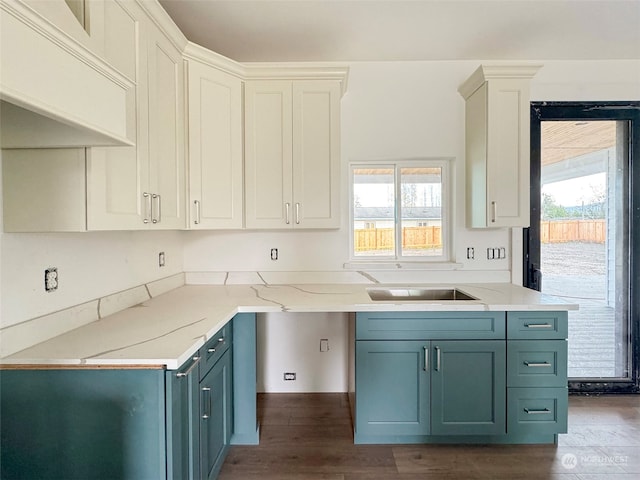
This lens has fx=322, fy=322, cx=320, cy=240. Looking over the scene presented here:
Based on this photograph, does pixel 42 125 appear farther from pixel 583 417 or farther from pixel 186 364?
pixel 583 417

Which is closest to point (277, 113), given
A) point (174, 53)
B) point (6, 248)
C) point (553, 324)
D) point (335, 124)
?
point (335, 124)

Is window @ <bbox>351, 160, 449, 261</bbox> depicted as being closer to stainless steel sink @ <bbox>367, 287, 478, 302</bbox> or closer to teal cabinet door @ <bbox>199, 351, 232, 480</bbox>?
stainless steel sink @ <bbox>367, 287, 478, 302</bbox>

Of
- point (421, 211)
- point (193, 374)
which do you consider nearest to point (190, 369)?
point (193, 374)

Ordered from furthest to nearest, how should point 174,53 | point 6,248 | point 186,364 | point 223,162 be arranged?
point 223,162 → point 174,53 → point 186,364 → point 6,248

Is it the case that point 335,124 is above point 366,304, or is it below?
above

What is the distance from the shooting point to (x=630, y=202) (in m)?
2.62

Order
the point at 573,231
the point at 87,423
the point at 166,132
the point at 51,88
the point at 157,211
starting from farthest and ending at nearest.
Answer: the point at 573,231
the point at 166,132
the point at 157,211
the point at 87,423
the point at 51,88

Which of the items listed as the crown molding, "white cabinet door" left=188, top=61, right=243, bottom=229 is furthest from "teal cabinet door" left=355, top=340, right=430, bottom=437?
the crown molding

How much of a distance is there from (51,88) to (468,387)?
2336 millimetres

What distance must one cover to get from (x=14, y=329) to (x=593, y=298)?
3730 millimetres

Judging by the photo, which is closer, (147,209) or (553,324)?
(147,209)

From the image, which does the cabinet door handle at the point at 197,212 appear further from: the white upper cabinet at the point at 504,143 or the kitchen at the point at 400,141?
the white upper cabinet at the point at 504,143

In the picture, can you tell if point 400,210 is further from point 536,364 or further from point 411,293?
point 536,364

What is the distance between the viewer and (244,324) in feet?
6.46
